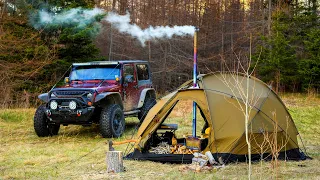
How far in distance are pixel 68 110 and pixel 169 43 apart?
1556 centimetres

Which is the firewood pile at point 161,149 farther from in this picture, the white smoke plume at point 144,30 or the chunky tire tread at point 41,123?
A: the chunky tire tread at point 41,123

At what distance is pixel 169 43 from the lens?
2342cm

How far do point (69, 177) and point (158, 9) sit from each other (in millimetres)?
18813

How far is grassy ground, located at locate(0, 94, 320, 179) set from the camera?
5691 mm

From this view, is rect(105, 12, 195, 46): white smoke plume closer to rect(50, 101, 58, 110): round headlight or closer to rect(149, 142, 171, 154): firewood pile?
rect(149, 142, 171, 154): firewood pile

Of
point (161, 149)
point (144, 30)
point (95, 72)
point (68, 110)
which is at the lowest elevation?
point (161, 149)

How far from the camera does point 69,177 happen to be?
5621mm

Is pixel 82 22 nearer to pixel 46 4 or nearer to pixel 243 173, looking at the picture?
pixel 46 4

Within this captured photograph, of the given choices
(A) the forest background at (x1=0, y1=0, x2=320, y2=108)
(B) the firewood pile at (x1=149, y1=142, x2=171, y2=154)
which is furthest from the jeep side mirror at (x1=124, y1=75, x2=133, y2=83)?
(A) the forest background at (x1=0, y1=0, x2=320, y2=108)

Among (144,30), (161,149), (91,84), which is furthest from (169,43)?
(161,149)

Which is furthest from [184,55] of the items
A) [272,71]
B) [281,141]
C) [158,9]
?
[281,141]

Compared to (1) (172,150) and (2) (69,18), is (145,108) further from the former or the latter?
(2) (69,18)

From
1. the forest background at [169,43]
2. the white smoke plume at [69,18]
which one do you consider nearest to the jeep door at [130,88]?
the forest background at [169,43]

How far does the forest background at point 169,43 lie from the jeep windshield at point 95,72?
3.71m
